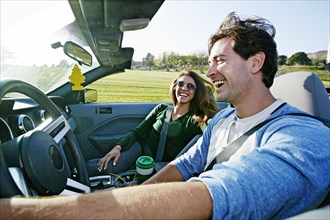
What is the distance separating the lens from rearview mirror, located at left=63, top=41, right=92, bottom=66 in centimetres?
222

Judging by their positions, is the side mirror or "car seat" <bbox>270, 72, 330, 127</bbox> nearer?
"car seat" <bbox>270, 72, 330, 127</bbox>

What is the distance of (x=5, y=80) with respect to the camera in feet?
3.28

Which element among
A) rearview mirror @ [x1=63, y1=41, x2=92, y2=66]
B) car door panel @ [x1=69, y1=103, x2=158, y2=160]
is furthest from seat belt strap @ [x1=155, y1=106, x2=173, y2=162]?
rearview mirror @ [x1=63, y1=41, x2=92, y2=66]

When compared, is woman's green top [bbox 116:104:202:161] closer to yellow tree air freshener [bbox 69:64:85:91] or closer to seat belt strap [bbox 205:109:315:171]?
yellow tree air freshener [bbox 69:64:85:91]

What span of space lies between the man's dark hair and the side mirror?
201 cm

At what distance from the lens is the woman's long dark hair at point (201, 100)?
2.46 meters

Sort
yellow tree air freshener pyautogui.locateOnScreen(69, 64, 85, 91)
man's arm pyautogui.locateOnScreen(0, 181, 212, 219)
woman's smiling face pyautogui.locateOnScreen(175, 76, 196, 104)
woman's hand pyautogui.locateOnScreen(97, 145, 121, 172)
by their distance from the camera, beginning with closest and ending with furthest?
man's arm pyautogui.locateOnScreen(0, 181, 212, 219) → woman's hand pyautogui.locateOnScreen(97, 145, 121, 172) → woman's smiling face pyautogui.locateOnScreen(175, 76, 196, 104) → yellow tree air freshener pyautogui.locateOnScreen(69, 64, 85, 91)

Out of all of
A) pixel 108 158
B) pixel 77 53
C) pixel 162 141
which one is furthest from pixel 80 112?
pixel 162 141

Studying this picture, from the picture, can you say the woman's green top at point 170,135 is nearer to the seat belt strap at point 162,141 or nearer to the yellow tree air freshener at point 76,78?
the seat belt strap at point 162,141

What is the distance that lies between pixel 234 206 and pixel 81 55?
→ 7.65 feet

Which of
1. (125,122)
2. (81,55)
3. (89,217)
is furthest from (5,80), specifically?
(125,122)

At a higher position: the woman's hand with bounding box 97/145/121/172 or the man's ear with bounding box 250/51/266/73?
the man's ear with bounding box 250/51/266/73

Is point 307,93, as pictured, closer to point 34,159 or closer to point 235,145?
point 235,145

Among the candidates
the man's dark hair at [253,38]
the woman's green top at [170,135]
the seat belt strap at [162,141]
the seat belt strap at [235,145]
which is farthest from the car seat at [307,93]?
the seat belt strap at [162,141]
